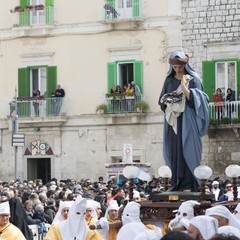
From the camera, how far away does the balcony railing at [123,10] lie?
3694 cm

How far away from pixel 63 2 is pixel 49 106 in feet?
12.0

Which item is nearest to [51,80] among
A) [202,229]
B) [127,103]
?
[127,103]

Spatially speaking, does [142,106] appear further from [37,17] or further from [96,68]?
[37,17]

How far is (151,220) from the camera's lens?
11742mm

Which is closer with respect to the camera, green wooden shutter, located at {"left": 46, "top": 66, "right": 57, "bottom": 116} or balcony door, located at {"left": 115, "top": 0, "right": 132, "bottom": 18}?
balcony door, located at {"left": 115, "top": 0, "right": 132, "bottom": 18}

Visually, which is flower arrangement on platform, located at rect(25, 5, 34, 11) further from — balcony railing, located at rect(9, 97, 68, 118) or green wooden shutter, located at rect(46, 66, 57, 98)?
Answer: balcony railing, located at rect(9, 97, 68, 118)

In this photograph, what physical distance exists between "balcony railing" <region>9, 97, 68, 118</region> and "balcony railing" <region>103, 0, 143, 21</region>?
332 cm

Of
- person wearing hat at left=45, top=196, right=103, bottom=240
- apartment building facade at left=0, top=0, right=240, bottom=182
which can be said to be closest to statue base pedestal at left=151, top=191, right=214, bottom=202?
person wearing hat at left=45, top=196, right=103, bottom=240

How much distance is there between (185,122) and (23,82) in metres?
26.7

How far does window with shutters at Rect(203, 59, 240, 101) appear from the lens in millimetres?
35688

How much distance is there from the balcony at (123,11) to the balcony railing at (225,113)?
4.23 metres

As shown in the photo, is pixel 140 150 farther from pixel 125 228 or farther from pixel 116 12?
pixel 125 228

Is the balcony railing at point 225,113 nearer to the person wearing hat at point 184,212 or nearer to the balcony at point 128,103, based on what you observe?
the balcony at point 128,103

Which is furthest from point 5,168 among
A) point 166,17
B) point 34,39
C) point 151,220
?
point 151,220
